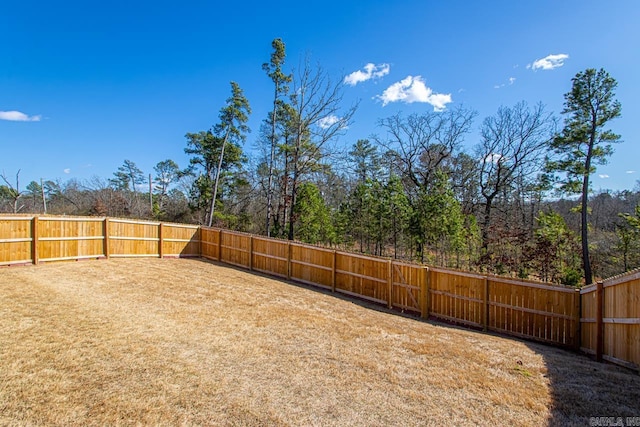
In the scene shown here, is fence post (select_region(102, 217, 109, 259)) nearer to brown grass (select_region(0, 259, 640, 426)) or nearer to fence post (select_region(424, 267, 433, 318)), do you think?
brown grass (select_region(0, 259, 640, 426))

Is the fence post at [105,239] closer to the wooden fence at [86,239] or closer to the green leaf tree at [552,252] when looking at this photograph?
the wooden fence at [86,239]

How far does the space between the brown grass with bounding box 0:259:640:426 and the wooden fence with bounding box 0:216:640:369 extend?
89 cm

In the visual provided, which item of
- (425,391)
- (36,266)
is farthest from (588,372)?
(36,266)

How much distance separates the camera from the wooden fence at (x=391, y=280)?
5.48m

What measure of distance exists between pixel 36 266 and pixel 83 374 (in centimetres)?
816

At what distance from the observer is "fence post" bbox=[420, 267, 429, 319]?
27.7ft

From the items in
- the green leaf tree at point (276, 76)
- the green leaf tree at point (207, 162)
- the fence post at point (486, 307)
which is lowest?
the fence post at point (486, 307)

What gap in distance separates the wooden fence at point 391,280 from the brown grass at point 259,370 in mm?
891

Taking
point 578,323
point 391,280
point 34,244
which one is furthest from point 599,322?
point 34,244

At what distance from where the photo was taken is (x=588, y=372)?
179 inches

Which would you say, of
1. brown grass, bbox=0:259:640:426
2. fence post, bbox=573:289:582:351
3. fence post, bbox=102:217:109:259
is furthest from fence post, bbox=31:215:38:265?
fence post, bbox=573:289:582:351

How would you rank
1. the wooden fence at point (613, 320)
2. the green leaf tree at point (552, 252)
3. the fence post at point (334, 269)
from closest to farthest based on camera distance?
the wooden fence at point (613, 320) → the fence post at point (334, 269) → the green leaf tree at point (552, 252)

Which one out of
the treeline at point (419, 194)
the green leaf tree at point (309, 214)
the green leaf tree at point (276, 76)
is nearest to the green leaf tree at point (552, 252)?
the treeline at point (419, 194)

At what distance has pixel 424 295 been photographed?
8.50 meters
